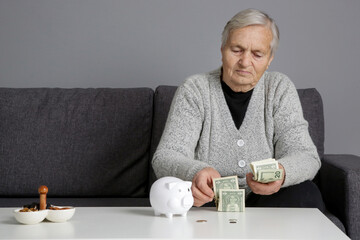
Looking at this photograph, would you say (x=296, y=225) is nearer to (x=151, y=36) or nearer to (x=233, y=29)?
(x=233, y=29)

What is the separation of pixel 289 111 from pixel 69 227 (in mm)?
996

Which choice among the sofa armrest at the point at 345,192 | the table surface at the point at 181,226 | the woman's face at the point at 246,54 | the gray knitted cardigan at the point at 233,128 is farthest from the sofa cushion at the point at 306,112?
the table surface at the point at 181,226

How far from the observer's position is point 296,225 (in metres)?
1.22

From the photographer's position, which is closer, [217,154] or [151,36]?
[217,154]

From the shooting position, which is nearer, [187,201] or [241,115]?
[187,201]

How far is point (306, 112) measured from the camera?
7.24 ft

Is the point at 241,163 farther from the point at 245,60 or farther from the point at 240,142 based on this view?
the point at 245,60

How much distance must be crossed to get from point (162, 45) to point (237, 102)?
864mm

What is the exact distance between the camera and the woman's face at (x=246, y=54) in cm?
181

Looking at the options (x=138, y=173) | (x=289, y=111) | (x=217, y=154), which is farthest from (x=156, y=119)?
(x=289, y=111)

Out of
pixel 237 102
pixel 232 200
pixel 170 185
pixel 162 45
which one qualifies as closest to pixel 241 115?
pixel 237 102

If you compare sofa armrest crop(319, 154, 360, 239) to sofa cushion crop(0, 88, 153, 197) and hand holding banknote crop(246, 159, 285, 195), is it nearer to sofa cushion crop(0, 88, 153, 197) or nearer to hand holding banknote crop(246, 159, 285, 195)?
hand holding banknote crop(246, 159, 285, 195)

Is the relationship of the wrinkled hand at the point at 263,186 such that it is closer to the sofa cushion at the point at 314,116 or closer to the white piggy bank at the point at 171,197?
the white piggy bank at the point at 171,197

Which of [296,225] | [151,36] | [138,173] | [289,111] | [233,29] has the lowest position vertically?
[296,225]
